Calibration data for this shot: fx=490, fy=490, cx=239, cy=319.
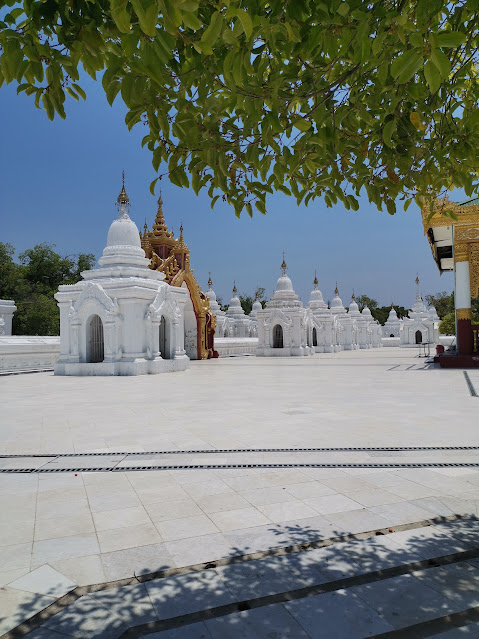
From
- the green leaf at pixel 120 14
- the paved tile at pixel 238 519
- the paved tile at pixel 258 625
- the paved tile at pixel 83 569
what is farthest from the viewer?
the paved tile at pixel 238 519

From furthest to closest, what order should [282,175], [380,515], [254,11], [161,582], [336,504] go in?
[336,504] < [380,515] < [282,175] < [161,582] < [254,11]

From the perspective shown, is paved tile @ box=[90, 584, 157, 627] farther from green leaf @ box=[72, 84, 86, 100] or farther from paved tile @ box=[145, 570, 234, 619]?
green leaf @ box=[72, 84, 86, 100]

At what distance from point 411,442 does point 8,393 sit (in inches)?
384

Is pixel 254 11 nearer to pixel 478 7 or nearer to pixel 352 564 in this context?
pixel 478 7

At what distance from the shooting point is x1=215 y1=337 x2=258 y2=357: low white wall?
32.7 metres

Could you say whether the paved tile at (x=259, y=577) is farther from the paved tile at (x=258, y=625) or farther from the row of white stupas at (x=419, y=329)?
the row of white stupas at (x=419, y=329)

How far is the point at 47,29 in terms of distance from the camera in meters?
2.22

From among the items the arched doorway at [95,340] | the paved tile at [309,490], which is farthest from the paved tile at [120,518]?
the arched doorway at [95,340]

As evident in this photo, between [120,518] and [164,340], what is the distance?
1757 cm

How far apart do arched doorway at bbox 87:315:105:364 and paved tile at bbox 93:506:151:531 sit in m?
15.8

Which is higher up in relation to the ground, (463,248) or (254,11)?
(463,248)

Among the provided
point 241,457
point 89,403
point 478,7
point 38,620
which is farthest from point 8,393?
point 478,7

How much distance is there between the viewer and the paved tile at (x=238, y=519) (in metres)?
3.62

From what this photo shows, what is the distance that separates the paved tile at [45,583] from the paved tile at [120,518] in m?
0.68
